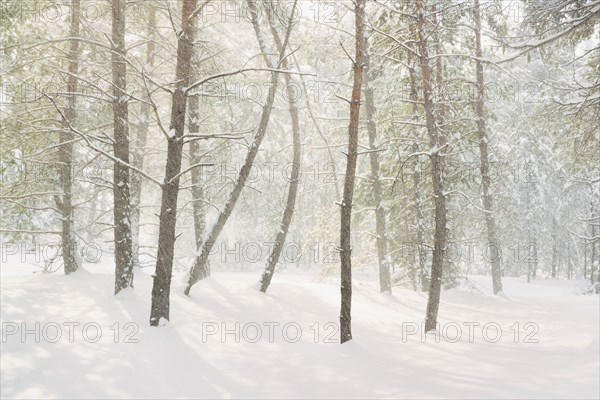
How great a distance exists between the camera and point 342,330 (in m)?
8.32

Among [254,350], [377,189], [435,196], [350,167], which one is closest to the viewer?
[254,350]

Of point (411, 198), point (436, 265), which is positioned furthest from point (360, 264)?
point (436, 265)

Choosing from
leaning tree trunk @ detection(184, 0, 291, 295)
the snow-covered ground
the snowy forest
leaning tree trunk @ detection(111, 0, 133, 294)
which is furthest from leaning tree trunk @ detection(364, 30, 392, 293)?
leaning tree trunk @ detection(111, 0, 133, 294)

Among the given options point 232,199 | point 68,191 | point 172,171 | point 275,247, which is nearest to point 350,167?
point 172,171

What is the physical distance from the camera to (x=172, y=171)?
8.00 metres

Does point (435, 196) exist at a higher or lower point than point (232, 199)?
higher

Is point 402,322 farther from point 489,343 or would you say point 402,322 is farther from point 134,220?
point 134,220

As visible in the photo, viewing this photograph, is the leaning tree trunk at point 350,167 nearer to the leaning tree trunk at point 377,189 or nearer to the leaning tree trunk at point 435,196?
the leaning tree trunk at point 435,196

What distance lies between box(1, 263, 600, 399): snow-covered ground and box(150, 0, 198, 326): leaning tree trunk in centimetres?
75

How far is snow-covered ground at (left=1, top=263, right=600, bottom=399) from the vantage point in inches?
243

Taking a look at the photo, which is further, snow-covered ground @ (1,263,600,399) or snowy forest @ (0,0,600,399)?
snowy forest @ (0,0,600,399)

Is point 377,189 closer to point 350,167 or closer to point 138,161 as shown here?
point 350,167

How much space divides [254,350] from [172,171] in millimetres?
3397

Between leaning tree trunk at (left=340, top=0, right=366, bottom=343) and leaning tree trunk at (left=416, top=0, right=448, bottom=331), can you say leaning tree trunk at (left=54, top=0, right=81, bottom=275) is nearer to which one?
leaning tree trunk at (left=340, top=0, right=366, bottom=343)
